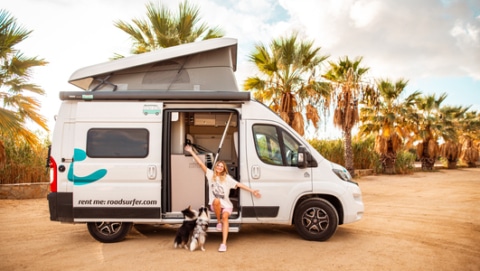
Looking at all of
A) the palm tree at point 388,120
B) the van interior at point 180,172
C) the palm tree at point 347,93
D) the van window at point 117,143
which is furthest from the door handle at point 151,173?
the palm tree at point 388,120

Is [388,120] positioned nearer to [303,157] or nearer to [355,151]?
[355,151]

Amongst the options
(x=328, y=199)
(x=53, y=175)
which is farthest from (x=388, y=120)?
(x=53, y=175)

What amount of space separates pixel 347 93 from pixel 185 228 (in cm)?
1484

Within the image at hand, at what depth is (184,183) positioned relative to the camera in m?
6.70

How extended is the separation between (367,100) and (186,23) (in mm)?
12956

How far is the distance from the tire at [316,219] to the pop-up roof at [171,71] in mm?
2550

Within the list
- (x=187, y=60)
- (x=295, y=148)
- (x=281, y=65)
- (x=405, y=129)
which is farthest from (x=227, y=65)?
(x=405, y=129)

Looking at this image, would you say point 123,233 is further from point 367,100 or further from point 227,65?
point 367,100

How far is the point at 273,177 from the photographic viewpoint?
6.35 meters

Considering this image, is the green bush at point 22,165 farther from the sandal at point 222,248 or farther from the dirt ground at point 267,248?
the sandal at point 222,248

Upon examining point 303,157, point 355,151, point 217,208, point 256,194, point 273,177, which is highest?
point 355,151

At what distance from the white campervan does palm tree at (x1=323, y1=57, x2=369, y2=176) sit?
13.0 metres

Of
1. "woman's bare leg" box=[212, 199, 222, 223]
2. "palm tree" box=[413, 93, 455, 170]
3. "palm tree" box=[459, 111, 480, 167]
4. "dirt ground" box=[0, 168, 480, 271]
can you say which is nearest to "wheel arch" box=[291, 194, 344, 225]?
"dirt ground" box=[0, 168, 480, 271]

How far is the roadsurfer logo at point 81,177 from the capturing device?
Result: 20.4 ft
